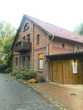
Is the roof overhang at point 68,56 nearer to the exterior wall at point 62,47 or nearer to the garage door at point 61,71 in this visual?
the garage door at point 61,71

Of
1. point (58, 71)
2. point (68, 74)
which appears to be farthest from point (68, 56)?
point (58, 71)

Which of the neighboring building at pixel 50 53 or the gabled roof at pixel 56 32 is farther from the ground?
the gabled roof at pixel 56 32

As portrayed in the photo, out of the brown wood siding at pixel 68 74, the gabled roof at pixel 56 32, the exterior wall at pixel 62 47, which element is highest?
the gabled roof at pixel 56 32

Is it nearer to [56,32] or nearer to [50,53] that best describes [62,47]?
[50,53]

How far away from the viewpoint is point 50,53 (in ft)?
88.0

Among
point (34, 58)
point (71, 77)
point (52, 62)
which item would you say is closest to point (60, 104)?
point (71, 77)

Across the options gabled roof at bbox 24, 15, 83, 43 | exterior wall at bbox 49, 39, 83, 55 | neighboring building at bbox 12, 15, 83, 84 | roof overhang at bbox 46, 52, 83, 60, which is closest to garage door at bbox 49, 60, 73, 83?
neighboring building at bbox 12, 15, 83, 84

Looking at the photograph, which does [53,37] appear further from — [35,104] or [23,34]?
[35,104]

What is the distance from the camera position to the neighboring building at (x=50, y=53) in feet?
76.3

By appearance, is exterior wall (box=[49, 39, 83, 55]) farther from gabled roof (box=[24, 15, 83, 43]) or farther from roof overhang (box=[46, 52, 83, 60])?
roof overhang (box=[46, 52, 83, 60])

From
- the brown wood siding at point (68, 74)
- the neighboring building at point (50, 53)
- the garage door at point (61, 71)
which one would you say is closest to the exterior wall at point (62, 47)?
the neighboring building at point (50, 53)

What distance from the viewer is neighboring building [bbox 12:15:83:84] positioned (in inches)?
916

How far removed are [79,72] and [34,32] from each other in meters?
9.92

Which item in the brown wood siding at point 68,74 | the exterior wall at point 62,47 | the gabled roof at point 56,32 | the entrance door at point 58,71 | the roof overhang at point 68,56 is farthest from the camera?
the gabled roof at point 56,32
